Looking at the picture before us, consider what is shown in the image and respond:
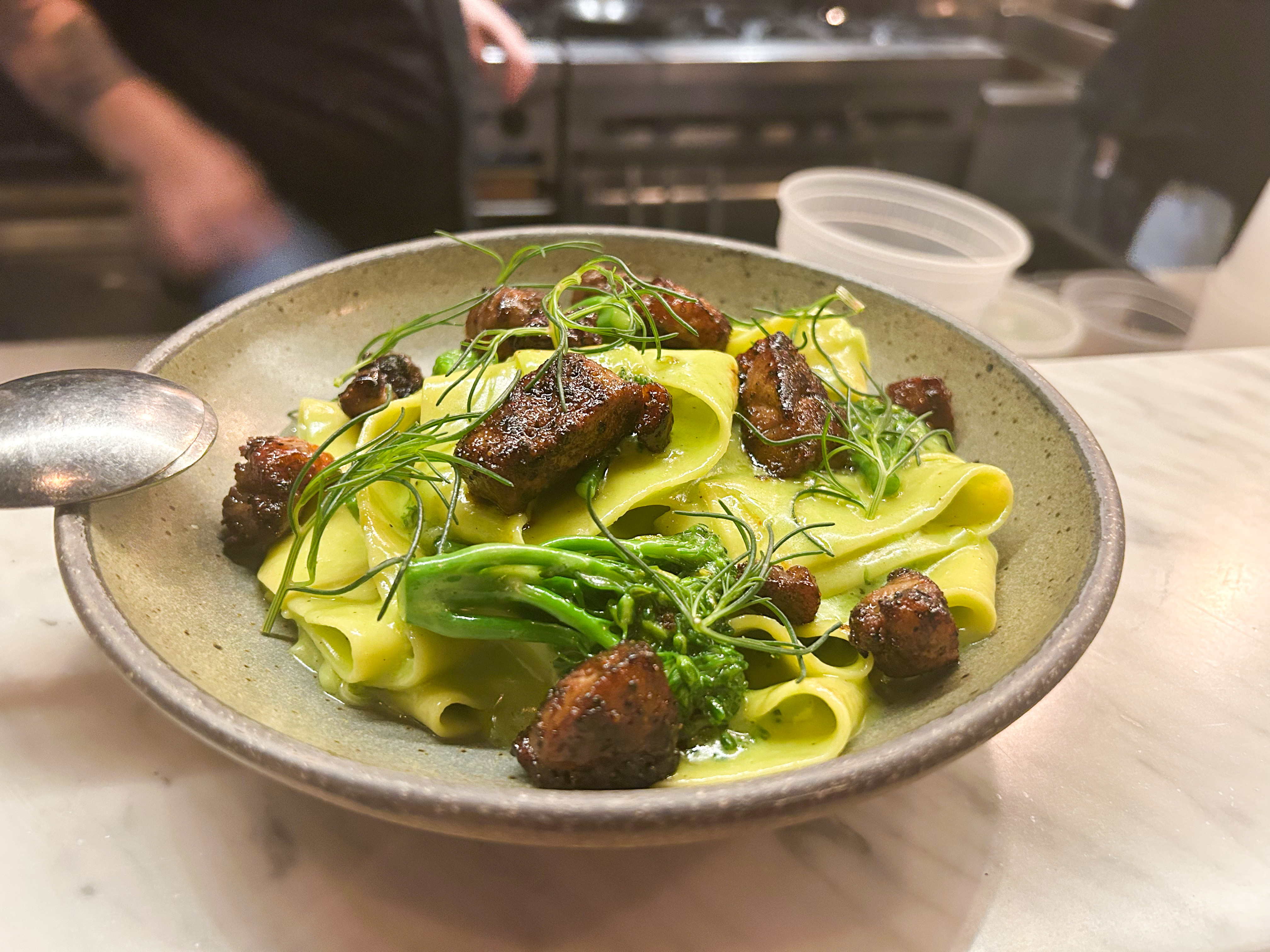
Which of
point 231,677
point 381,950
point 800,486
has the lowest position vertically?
point 381,950

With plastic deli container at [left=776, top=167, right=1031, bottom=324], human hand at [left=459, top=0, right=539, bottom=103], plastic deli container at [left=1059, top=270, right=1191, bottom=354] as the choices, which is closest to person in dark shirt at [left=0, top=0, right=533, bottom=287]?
human hand at [left=459, top=0, right=539, bottom=103]

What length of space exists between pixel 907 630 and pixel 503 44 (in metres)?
4.58

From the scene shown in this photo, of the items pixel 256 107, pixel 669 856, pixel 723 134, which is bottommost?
pixel 669 856

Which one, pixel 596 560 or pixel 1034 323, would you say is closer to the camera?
pixel 596 560

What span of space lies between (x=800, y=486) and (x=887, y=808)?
0.72 m

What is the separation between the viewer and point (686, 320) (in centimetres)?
226

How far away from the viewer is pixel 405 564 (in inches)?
62.0

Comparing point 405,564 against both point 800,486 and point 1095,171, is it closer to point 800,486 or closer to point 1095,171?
point 800,486

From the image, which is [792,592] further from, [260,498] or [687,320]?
[260,498]

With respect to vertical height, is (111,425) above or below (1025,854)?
above

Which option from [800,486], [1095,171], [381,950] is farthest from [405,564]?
[1095,171]

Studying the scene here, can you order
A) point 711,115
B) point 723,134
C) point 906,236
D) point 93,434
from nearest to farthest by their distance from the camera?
point 93,434
point 906,236
point 711,115
point 723,134

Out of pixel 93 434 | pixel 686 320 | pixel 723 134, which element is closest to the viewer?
pixel 93 434

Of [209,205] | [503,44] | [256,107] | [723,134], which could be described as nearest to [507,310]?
[256,107]
